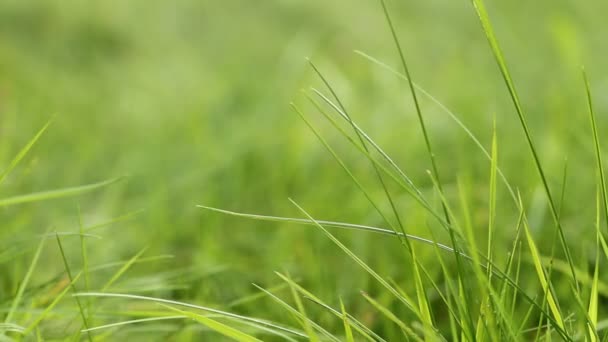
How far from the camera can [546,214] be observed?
1.50 m

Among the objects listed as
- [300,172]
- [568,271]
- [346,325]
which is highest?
[346,325]

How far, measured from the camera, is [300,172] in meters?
1.79

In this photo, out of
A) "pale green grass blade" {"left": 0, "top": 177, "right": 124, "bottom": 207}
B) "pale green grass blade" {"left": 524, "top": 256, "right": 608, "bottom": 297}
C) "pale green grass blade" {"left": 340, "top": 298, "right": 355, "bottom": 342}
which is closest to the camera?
"pale green grass blade" {"left": 340, "top": 298, "right": 355, "bottom": 342}

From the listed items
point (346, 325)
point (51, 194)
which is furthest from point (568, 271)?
point (51, 194)

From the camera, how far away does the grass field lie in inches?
30.4

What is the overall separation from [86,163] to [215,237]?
21.0 inches

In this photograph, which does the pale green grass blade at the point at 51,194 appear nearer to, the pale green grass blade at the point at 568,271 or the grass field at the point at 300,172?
the grass field at the point at 300,172

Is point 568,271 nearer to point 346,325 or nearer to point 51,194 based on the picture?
point 346,325

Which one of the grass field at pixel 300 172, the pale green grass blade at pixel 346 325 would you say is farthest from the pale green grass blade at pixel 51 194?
the pale green grass blade at pixel 346 325

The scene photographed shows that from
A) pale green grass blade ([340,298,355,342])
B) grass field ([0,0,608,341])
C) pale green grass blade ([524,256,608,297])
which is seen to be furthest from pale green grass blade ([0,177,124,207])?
pale green grass blade ([524,256,608,297])

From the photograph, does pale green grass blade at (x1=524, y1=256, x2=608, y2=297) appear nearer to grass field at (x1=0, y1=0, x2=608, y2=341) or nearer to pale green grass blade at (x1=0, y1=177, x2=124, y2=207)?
grass field at (x1=0, y1=0, x2=608, y2=341)

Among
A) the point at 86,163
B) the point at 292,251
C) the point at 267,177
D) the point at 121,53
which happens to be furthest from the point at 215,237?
the point at 121,53

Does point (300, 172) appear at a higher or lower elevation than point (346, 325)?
lower

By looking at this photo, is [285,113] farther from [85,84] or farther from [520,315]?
[520,315]
